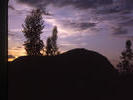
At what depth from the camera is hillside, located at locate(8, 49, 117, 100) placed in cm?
697

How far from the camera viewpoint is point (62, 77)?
7688 mm

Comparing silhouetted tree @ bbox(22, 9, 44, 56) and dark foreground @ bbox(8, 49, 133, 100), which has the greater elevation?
silhouetted tree @ bbox(22, 9, 44, 56)

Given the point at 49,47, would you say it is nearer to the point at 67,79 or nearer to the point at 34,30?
the point at 34,30

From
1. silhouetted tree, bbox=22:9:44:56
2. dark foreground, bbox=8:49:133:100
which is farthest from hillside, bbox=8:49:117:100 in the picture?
silhouetted tree, bbox=22:9:44:56

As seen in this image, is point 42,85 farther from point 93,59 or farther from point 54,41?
point 54,41

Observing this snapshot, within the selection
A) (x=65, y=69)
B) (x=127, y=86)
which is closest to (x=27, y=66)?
(x=65, y=69)

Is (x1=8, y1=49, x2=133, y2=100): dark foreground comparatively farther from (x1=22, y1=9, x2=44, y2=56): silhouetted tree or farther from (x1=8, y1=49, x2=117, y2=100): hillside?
(x1=22, y1=9, x2=44, y2=56): silhouetted tree

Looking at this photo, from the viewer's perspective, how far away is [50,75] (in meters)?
7.78

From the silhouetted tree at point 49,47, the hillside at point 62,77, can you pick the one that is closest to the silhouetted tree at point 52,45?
the silhouetted tree at point 49,47

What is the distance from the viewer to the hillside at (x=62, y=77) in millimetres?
6969

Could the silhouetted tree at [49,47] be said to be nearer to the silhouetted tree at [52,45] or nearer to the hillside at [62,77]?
the silhouetted tree at [52,45]

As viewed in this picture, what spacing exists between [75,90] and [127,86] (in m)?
4.00

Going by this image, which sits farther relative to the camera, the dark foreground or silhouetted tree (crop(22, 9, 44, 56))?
silhouetted tree (crop(22, 9, 44, 56))

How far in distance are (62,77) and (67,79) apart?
0.92 feet
